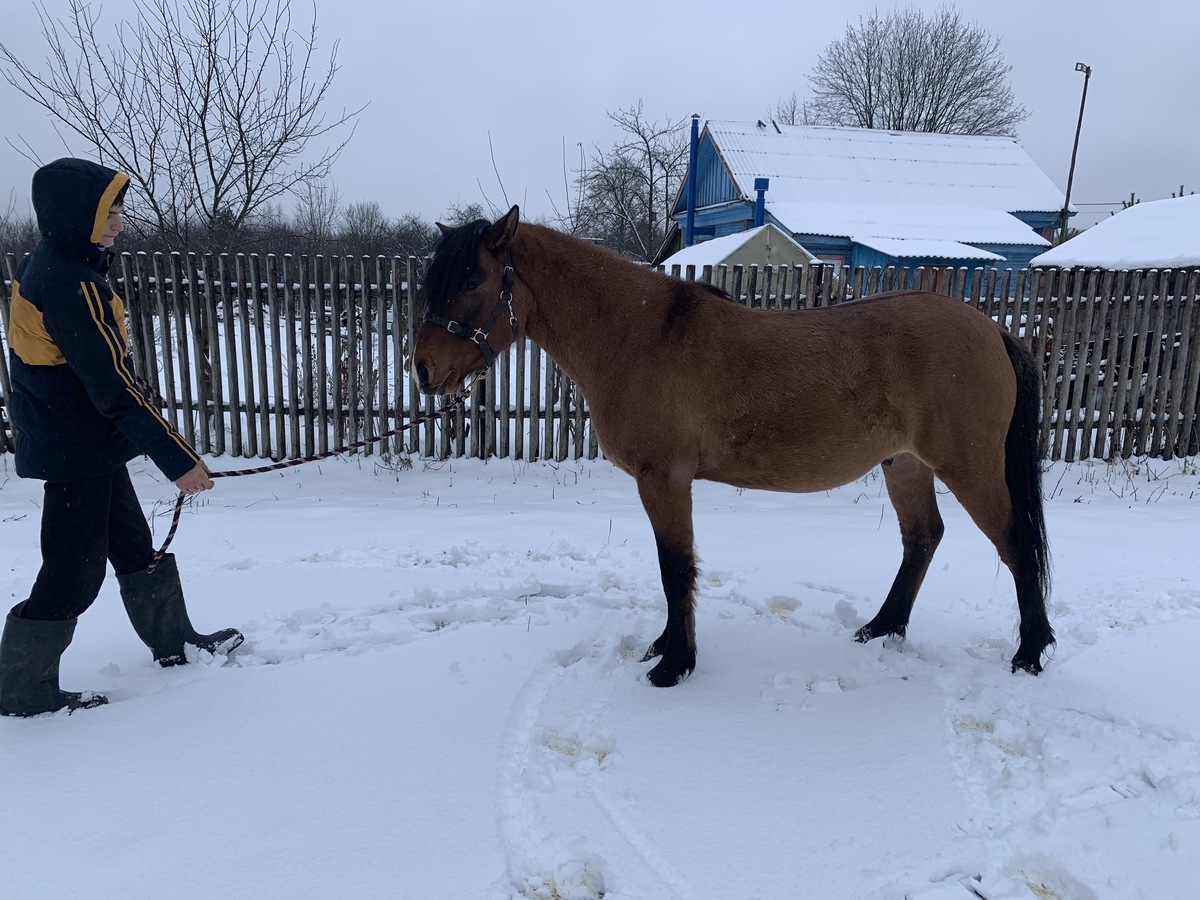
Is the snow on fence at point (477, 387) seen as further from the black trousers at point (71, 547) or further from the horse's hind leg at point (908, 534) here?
the black trousers at point (71, 547)

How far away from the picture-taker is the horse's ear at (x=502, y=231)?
9.16ft

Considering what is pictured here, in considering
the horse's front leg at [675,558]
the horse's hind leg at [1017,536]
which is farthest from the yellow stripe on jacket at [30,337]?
the horse's hind leg at [1017,536]

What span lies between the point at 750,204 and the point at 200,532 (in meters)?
18.6

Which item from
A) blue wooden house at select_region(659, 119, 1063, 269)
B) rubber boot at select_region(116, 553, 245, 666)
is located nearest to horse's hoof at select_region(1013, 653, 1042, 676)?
rubber boot at select_region(116, 553, 245, 666)

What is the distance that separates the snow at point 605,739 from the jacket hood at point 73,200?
1744 mm

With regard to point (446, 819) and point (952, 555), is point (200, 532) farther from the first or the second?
point (952, 555)

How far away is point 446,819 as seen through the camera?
1956 mm

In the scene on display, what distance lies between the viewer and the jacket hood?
7.13 feet

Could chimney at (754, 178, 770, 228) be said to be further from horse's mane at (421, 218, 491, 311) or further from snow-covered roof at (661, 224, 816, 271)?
horse's mane at (421, 218, 491, 311)

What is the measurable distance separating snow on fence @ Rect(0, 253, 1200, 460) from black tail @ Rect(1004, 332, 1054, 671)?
142 inches

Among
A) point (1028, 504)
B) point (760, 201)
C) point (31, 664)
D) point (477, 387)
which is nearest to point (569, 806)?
point (31, 664)

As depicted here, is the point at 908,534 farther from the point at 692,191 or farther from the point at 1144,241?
the point at 692,191

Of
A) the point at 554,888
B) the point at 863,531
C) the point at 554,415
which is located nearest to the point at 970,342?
the point at 863,531

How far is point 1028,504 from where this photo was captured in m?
3.02
